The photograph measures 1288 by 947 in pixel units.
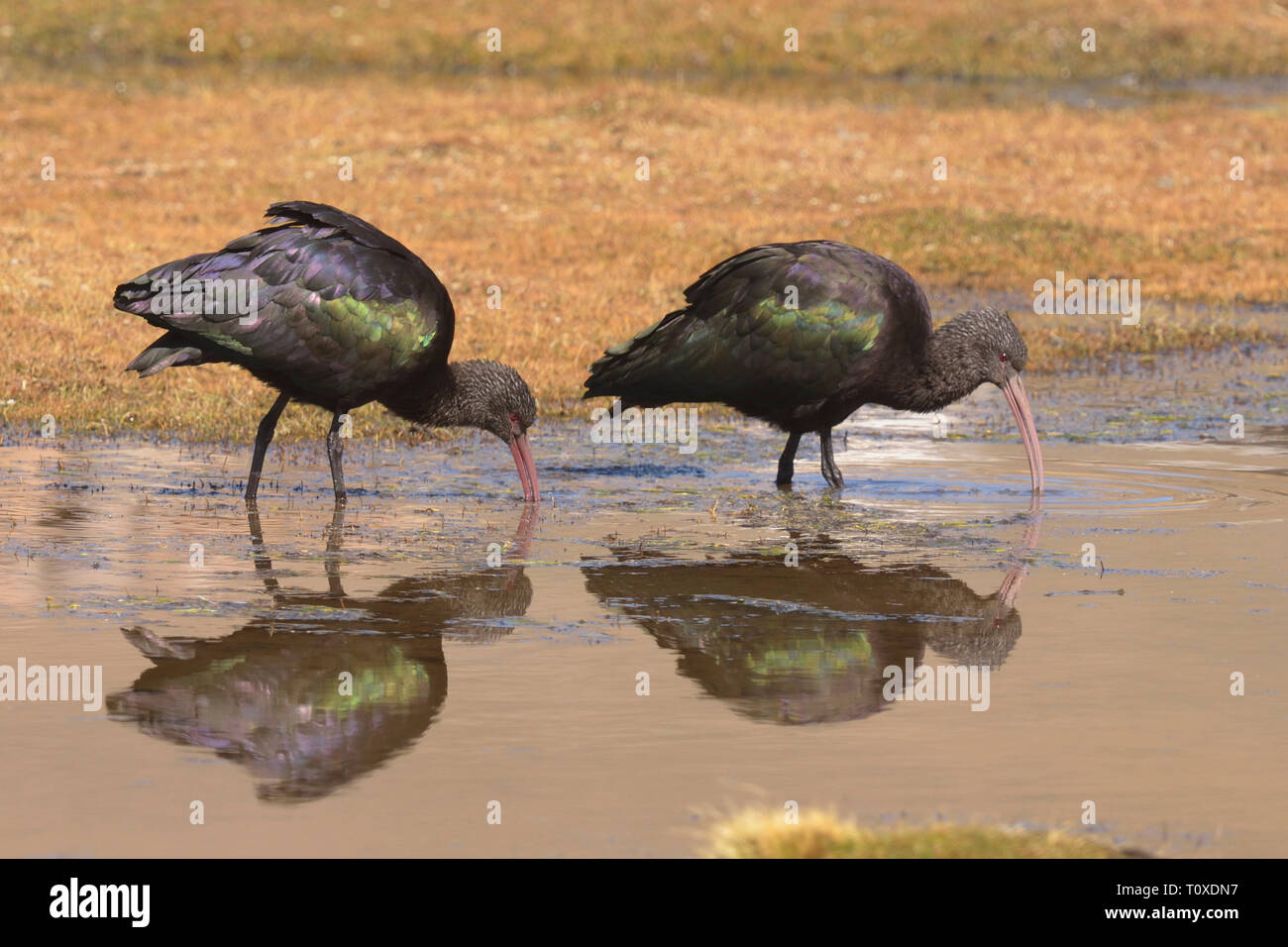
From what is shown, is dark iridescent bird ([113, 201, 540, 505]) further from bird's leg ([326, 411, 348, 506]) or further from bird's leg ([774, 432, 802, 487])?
bird's leg ([774, 432, 802, 487])

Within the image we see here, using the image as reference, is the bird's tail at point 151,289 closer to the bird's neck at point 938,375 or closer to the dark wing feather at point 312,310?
the dark wing feather at point 312,310

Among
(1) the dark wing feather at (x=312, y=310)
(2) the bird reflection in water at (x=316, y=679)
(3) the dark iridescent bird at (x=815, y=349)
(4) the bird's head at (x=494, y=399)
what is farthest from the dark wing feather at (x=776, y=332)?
(2) the bird reflection in water at (x=316, y=679)

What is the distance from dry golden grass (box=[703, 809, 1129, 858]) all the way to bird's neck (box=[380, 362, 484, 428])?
7.02 meters

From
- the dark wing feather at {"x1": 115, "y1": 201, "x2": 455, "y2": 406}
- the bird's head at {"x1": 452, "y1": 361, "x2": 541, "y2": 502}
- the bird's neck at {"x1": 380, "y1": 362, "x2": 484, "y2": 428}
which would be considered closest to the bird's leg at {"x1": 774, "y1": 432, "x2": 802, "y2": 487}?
the bird's head at {"x1": 452, "y1": 361, "x2": 541, "y2": 502}

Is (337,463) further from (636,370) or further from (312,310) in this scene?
(636,370)

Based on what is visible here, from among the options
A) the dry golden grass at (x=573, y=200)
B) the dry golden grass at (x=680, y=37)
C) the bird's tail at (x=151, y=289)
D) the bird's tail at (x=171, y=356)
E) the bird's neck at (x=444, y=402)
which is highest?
the dry golden grass at (x=680, y=37)

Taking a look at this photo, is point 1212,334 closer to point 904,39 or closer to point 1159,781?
point 1159,781

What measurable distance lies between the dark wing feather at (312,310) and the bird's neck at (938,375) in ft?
10.3

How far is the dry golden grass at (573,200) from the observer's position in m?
18.7

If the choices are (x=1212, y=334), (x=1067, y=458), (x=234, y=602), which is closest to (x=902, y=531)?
(x=1067, y=458)

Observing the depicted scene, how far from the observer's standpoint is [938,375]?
1326 cm

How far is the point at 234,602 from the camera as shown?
948 cm

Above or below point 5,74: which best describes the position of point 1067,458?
below
